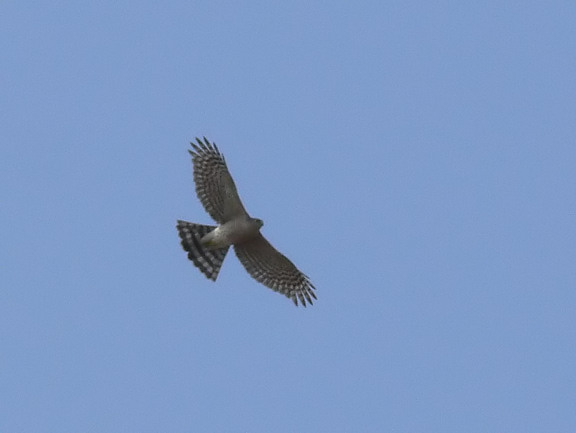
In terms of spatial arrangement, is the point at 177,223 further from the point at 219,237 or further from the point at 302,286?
the point at 302,286

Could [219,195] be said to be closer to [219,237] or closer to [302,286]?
[219,237]

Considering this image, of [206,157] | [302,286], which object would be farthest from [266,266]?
[206,157]

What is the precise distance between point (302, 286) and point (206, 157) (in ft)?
12.3

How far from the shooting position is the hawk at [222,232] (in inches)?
1091

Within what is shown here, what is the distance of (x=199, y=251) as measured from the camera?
2822 centimetres

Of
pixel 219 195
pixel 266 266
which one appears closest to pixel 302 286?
pixel 266 266

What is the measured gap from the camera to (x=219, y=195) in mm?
27766

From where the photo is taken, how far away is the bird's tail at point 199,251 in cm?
2805

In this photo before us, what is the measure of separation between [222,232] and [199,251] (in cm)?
77

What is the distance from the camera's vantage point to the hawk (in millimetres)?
27703

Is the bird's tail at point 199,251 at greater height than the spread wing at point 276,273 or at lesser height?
lesser

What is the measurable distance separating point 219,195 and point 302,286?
3009 mm

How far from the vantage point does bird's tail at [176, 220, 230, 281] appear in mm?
28047

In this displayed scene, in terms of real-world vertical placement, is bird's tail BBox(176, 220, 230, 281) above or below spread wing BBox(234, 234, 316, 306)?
below
